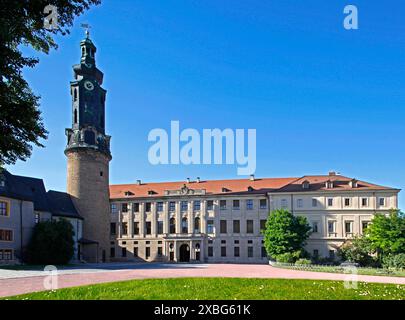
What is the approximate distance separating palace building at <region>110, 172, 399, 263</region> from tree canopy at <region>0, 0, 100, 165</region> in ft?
158

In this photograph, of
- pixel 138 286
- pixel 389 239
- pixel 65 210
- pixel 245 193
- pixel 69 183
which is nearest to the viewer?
pixel 138 286

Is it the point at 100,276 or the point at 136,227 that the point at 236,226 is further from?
the point at 100,276

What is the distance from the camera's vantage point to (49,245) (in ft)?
143

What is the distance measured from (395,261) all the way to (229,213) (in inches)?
1053

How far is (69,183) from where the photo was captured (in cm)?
5638

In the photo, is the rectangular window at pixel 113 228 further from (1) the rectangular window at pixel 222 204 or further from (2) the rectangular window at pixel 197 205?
(1) the rectangular window at pixel 222 204

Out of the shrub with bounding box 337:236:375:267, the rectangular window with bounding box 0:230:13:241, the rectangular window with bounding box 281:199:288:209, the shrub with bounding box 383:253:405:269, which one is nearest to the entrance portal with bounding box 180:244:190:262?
the rectangular window with bounding box 281:199:288:209

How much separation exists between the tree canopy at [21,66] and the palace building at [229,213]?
48076 millimetres

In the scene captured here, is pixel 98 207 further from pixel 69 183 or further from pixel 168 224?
pixel 168 224

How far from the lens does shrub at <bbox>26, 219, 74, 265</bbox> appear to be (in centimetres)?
4316

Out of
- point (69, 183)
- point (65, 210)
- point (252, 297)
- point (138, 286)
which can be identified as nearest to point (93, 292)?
point (138, 286)

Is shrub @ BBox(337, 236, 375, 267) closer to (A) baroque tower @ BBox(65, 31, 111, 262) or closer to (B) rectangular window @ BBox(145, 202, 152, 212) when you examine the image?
(B) rectangular window @ BBox(145, 202, 152, 212)

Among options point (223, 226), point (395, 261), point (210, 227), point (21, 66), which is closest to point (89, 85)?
point (210, 227)

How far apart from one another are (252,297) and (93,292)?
19.8 ft
